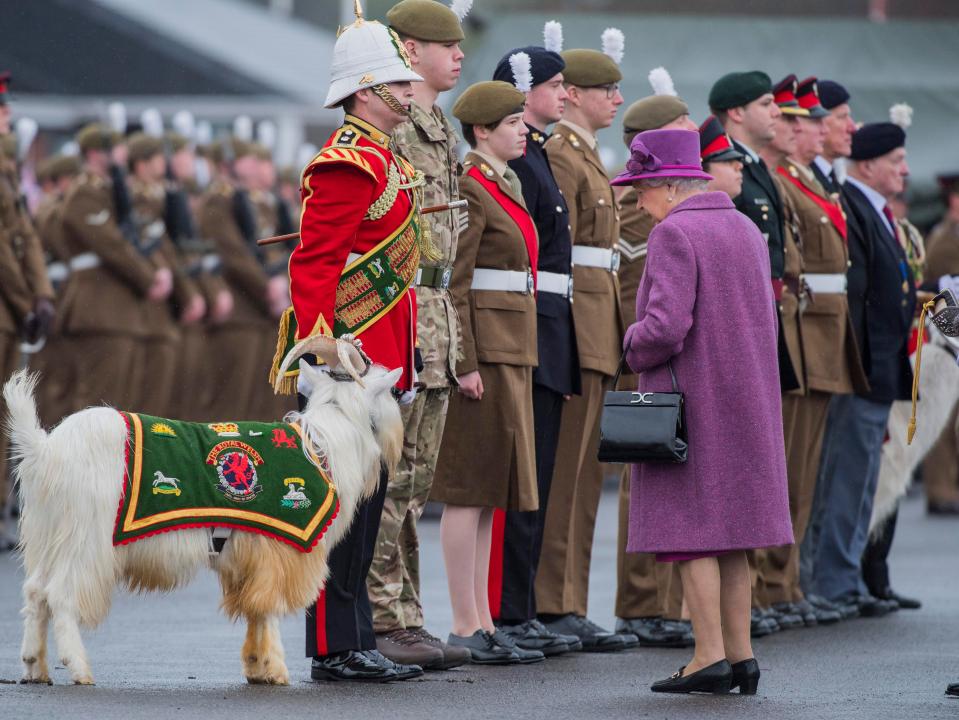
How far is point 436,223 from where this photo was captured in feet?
25.6

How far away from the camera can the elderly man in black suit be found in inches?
409

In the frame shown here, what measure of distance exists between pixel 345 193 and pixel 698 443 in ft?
4.80

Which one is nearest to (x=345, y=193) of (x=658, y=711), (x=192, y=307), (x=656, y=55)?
(x=658, y=711)

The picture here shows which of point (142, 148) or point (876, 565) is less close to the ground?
point (142, 148)

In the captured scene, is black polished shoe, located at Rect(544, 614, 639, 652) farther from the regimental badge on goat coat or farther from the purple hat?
the purple hat

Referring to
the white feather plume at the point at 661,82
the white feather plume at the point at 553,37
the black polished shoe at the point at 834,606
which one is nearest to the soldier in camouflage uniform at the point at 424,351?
the white feather plume at the point at 553,37

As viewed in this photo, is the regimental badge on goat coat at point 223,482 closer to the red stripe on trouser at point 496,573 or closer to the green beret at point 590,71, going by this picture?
the red stripe on trouser at point 496,573

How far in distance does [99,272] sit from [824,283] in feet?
19.5

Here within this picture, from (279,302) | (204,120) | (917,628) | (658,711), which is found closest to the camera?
(658,711)

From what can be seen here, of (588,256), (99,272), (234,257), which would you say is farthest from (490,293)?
(234,257)

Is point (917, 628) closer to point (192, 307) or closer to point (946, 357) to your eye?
point (946, 357)

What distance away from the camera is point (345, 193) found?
23.0 feet

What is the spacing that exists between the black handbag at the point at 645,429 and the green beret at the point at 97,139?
770 cm

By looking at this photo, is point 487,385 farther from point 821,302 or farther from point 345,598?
point 821,302
